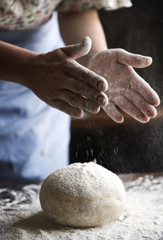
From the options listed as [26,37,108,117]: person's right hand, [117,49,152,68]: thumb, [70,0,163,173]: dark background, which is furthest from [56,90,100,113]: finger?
[70,0,163,173]: dark background

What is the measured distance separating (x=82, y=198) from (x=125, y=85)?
0.39 m

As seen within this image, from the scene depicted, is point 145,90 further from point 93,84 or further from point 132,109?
point 93,84

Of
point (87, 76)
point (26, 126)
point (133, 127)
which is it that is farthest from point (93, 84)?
point (133, 127)

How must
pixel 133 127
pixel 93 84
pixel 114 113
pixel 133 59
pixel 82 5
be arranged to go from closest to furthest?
pixel 93 84 → pixel 133 59 → pixel 114 113 → pixel 82 5 → pixel 133 127

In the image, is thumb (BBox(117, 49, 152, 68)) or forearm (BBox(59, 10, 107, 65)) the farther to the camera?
forearm (BBox(59, 10, 107, 65))

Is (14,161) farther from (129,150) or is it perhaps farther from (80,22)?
(129,150)

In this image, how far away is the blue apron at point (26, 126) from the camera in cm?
174

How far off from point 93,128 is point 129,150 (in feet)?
1.62

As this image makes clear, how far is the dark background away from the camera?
5.58 feet

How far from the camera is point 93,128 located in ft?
9.04

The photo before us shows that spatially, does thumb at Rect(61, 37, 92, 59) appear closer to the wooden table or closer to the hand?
the hand

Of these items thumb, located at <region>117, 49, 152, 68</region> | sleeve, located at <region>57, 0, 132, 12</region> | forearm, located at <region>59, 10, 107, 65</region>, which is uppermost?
sleeve, located at <region>57, 0, 132, 12</region>

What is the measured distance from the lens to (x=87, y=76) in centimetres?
117

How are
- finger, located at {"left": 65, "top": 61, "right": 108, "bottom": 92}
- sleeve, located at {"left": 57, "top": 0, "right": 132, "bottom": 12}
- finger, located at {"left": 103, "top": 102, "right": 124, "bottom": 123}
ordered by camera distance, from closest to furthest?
1. finger, located at {"left": 65, "top": 61, "right": 108, "bottom": 92}
2. finger, located at {"left": 103, "top": 102, "right": 124, "bottom": 123}
3. sleeve, located at {"left": 57, "top": 0, "right": 132, "bottom": 12}
